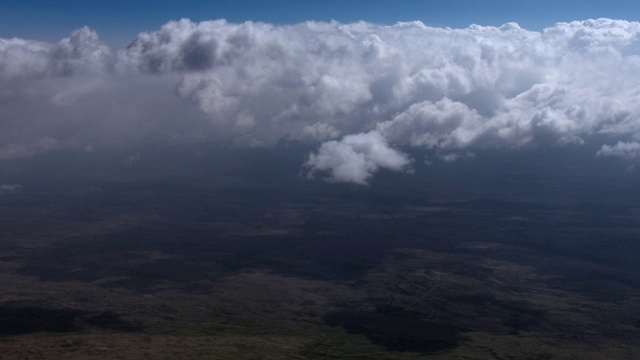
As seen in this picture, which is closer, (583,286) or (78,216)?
(583,286)

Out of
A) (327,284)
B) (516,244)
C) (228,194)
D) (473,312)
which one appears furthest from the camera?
(228,194)

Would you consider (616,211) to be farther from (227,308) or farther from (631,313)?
→ (227,308)

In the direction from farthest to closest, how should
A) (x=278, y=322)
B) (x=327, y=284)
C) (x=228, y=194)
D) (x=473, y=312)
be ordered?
(x=228, y=194)
(x=327, y=284)
(x=473, y=312)
(x=278, y=322)

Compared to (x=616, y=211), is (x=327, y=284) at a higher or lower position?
lower

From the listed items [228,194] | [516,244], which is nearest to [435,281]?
[516,244]

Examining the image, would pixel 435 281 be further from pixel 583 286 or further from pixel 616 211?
pixel 616 211

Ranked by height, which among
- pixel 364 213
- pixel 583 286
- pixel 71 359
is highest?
pixel 364 213

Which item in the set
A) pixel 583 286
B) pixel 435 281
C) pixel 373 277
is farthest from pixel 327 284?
pixel 583 286
